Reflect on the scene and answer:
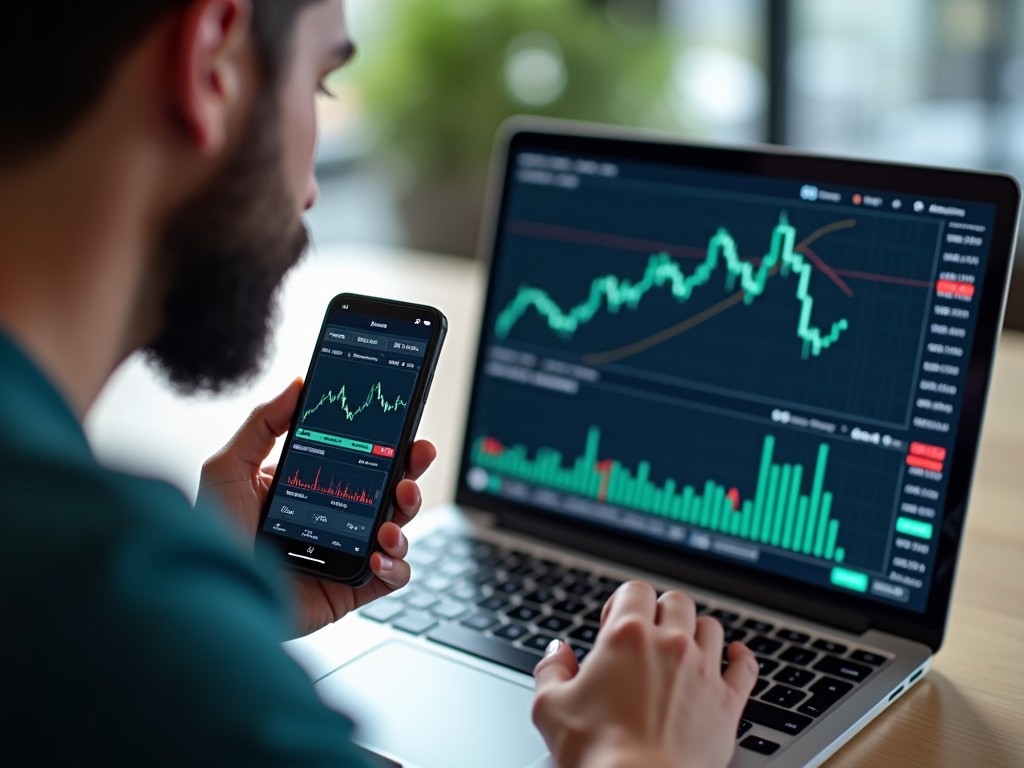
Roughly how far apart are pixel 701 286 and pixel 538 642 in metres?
0.36

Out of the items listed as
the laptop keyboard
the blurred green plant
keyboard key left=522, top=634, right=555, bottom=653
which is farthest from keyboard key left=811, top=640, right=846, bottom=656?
the blurred green plant

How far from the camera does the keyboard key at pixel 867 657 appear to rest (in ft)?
2.90

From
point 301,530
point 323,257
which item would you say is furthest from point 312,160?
point 323,257

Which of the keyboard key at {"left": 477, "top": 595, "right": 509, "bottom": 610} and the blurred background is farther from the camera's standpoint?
the blurred background

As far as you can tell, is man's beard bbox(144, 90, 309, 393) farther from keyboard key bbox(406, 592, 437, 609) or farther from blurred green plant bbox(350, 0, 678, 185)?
blurred green plant bbox(350, 0, 678, 185)

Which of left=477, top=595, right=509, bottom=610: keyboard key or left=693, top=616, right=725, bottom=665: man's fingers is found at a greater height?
left=693, top=616, right=725, bottom=665: man's fingers

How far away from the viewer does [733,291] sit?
3.40 feet

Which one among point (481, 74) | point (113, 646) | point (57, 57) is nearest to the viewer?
point (113, 646)

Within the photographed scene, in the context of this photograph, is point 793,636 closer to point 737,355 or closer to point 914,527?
point 914,527

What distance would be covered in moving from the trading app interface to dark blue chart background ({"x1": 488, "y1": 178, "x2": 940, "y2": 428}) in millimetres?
249

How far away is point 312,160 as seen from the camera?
758 millimetres

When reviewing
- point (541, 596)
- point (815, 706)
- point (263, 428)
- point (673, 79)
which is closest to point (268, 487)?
point (263, 428)

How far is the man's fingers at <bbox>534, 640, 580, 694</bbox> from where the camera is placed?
735 millimetres

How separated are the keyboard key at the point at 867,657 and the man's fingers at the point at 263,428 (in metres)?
0.50
